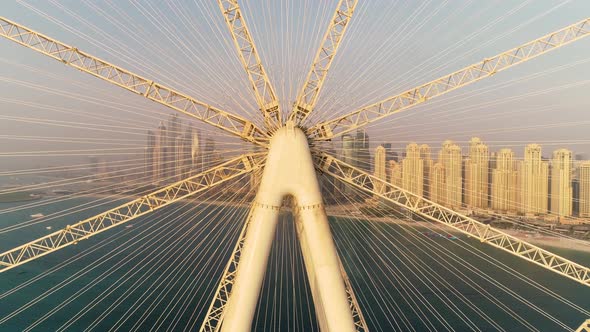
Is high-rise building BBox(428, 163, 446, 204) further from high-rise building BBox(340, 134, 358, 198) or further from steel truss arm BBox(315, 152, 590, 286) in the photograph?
steel truss arm BBox(315, 152, 590, 286)

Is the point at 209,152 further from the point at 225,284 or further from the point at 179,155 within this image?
the point at 179,155

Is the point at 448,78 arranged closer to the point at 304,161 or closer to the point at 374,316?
the point at 304,161

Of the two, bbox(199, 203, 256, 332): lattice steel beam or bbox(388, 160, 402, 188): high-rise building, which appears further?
bbox(388, 160, 402, 188): high-rise building

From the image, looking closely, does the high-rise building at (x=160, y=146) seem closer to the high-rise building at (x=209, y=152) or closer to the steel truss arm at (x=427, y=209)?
the high-rise building at (x=209, y=152)

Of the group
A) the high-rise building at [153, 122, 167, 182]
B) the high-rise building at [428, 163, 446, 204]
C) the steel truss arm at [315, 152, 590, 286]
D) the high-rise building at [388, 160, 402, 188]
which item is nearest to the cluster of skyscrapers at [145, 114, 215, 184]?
the high-rise building at [153, 122, 167, 182]

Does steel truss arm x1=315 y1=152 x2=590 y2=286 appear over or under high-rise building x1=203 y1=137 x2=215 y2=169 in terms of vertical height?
under

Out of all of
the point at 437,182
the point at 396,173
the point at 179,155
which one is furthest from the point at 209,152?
the point at 437,182

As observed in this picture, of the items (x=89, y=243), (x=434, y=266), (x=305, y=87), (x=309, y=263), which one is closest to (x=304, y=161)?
(x=305, y=87)

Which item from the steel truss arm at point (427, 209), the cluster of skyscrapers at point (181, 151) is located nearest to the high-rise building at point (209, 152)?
the cluster of skyscrapers at point (181, 151)
